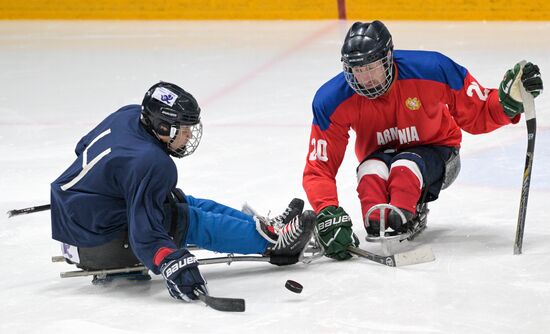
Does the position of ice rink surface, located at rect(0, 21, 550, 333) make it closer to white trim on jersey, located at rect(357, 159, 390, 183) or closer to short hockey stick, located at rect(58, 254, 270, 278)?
short hockey stick, located at rect(58, 254, 270, 278)

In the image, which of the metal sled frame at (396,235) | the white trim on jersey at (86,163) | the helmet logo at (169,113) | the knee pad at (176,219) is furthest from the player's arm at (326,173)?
the white trim on jersey at (86,163)

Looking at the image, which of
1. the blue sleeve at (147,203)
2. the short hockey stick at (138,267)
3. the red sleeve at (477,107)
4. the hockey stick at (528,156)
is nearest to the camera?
the blue sleeve at (147,203)

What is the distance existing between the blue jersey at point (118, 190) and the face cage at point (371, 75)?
778mm

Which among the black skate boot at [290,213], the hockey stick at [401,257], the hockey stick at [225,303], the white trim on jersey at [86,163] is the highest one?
the white trim on jersey at [86,163]

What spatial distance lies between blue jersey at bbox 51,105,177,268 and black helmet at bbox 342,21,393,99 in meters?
0.79

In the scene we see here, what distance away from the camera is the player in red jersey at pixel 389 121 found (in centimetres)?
412

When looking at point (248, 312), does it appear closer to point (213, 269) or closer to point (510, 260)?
point (213, 269)

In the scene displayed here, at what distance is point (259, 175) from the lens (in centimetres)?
544

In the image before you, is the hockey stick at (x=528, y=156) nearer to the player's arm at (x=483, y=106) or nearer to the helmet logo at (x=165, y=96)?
the player's arm at (x=483, y=106)

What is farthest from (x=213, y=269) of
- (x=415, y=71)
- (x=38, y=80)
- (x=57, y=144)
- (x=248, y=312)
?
(x=38, y=80)

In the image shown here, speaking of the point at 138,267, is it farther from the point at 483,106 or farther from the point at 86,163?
the point at 483,106

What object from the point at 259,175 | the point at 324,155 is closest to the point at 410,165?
the point at 324,155
